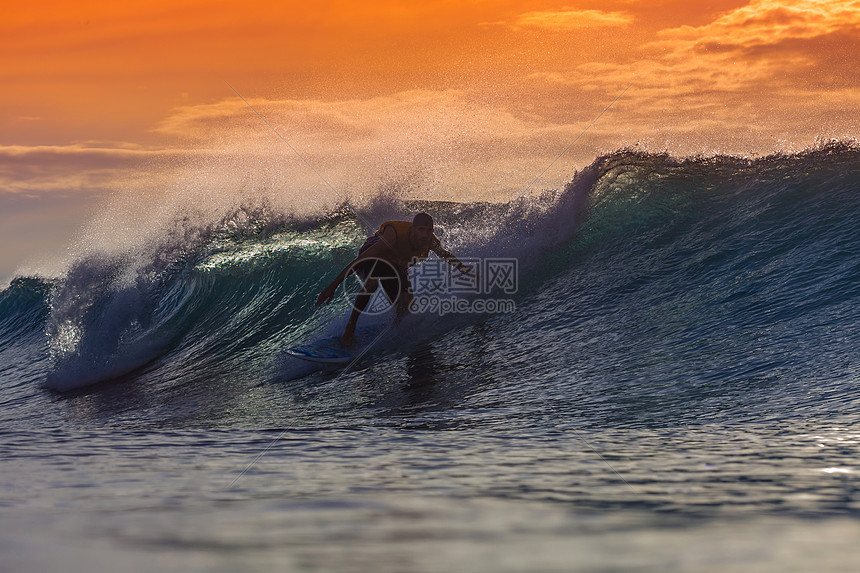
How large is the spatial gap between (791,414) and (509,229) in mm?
4913

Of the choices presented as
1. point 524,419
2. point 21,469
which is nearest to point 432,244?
point 524,419

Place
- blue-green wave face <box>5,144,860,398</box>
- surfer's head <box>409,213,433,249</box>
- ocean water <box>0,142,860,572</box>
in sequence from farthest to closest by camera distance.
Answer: surfer's head <box>409,213,433,249</box> → blue-green wave face <box>5,144,860,398</box> → ocean water <box>0,142,860,572</box>

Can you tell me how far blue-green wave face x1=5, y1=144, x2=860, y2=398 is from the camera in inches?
214

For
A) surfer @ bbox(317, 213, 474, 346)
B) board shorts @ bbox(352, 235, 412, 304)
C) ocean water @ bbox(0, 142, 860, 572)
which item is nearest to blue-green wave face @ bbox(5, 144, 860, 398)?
ocean water @ bbox(0, 142, 860, 572)

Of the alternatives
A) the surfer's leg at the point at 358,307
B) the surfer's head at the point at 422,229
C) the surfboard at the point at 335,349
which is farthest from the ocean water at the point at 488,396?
the surfer's head at the point at 422,229

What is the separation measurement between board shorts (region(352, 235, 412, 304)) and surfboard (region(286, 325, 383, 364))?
388 millimetres

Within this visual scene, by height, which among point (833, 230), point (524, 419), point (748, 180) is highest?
point (748, 180)

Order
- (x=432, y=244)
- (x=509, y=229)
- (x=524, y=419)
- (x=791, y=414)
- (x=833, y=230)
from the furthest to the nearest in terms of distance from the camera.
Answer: (x=509, y=229) → (x=833, y=230) → (x=432, y=244) → (x=524, y=419) → (x=791, y=414)

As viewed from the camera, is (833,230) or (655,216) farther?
(655,216)

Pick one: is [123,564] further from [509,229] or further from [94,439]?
[509,229]

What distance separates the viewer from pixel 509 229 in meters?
8.08

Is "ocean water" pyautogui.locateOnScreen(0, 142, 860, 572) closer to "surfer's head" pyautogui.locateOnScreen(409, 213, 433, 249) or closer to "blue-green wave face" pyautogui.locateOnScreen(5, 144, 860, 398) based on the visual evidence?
"blue-green wave face" pyautogui.locateOnScreen(5, 144, 860, 398)

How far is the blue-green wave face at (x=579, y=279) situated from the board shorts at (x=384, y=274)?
0.49m

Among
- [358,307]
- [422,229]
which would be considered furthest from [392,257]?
[358,307]
